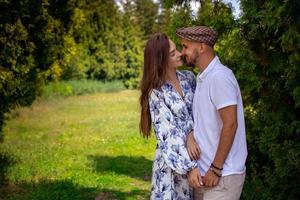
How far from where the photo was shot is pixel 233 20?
15.8ft

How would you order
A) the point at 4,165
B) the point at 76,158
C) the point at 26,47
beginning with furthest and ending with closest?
1. the point at 76,158
2. the point at 4,165
3. the point at 26,47

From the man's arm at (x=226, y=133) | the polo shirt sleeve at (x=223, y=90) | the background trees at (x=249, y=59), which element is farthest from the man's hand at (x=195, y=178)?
the background trees at (x=249, y=59)

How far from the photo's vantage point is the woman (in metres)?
3.33

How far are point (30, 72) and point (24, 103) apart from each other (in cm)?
63

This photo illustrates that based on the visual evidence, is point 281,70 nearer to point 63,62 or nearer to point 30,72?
point 30,72

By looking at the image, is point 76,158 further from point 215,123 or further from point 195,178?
point 215,123

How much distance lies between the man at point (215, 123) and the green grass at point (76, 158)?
5.29 meters

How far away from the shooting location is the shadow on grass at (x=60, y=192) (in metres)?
8.12

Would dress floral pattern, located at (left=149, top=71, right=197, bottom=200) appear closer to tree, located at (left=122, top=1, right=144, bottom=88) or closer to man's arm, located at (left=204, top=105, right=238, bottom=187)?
man's arm, located at (left=204, top=105, right=238, bottom=187)

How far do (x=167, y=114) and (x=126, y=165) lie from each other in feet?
26.0

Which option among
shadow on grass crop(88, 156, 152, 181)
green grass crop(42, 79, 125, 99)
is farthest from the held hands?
green grass crop(42, 79, 125, 99)

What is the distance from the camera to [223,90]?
9.79 ft

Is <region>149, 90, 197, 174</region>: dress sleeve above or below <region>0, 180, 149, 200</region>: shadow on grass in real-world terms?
above

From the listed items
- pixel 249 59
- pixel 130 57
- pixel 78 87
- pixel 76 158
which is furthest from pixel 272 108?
pixel 130 57
